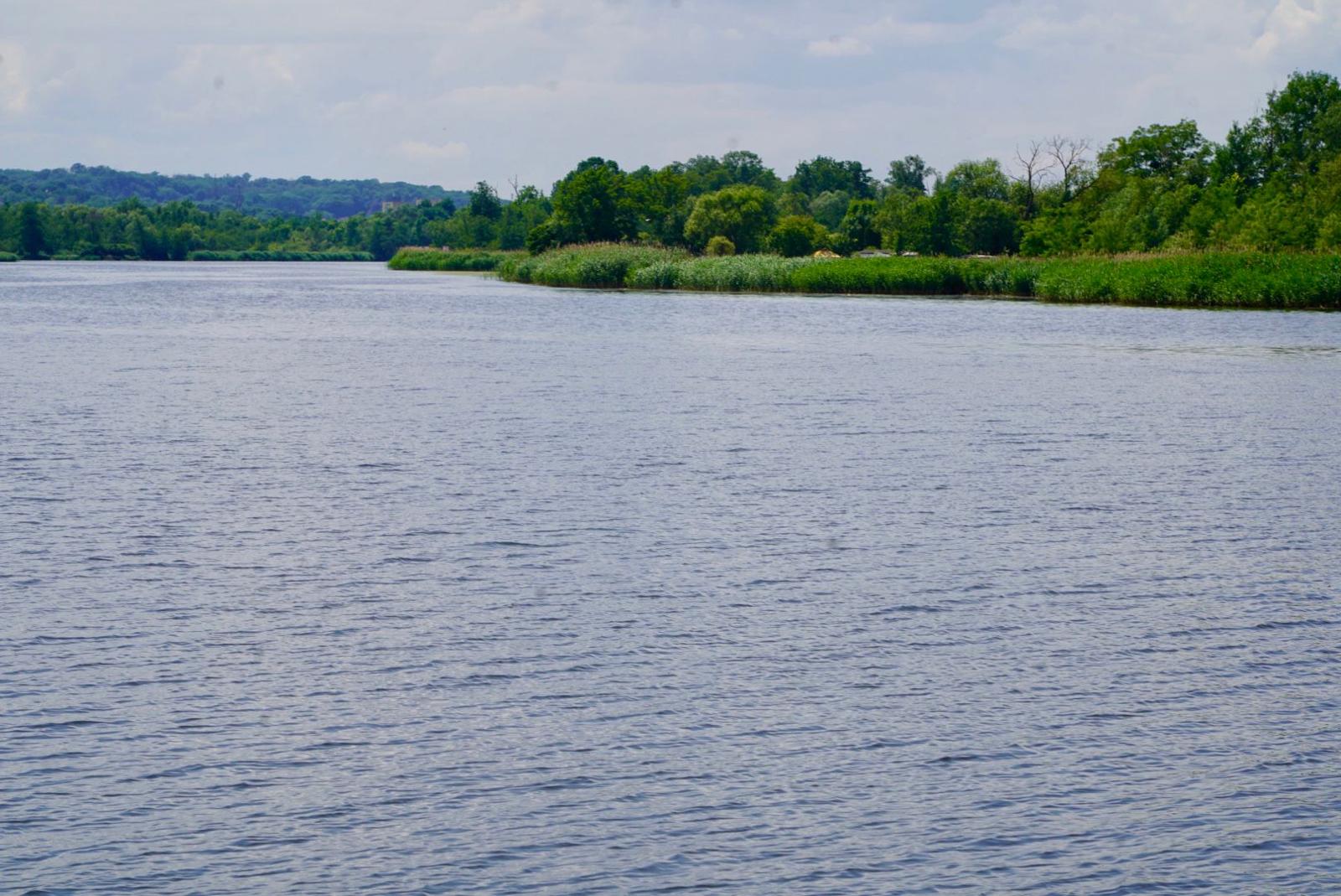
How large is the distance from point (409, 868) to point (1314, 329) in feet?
178

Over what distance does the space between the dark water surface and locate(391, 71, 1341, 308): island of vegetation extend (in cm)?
4445

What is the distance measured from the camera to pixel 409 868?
8773 millimetres

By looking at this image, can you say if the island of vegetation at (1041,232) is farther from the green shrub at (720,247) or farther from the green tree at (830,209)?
the green tree at (830,209)

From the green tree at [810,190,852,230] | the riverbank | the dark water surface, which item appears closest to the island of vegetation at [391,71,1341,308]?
the riverbank

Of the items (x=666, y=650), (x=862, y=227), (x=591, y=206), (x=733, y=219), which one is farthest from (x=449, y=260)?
(x=666, y=650)

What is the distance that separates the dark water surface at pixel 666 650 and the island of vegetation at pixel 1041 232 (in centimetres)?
4445

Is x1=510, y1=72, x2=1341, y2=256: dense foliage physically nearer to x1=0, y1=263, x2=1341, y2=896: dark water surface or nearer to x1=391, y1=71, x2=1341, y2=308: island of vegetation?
x1=391, y1=71, x2=1341, y2=308: island of vegetation

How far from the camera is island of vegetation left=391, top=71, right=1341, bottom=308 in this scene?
73.9 meters

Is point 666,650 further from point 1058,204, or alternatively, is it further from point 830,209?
point 830,209

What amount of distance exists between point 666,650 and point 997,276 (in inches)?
2885

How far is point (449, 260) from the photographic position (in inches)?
6225

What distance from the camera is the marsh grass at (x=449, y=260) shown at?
507ft

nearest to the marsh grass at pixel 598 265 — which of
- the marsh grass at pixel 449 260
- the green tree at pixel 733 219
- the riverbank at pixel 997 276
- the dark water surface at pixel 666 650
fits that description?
the riverbank at pixel 997 276

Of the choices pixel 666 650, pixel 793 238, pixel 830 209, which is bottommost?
pixel 666 650
